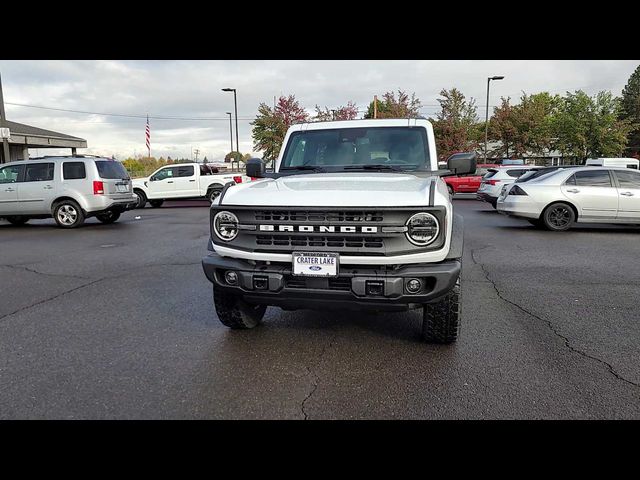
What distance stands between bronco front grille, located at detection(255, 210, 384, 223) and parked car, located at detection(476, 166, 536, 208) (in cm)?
1211

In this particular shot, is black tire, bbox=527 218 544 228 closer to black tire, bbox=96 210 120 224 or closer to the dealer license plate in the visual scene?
the dealer license plate

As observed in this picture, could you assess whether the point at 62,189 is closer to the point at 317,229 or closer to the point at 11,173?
the point at 11,173

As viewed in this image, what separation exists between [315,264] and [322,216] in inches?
13.6

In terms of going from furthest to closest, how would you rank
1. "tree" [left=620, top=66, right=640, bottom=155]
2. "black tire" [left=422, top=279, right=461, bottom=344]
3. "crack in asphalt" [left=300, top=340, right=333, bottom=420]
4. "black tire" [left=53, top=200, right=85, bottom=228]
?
"tree" [left=620, top=66, right=640, bottom=155]
"black tire" [left=53, top=200, right=85, bottom=228]
"black tire" [left=422, top=279, right=461, bottom=344]
"crack in asphalt" [left=300, top=340, right=333, bottom=420]

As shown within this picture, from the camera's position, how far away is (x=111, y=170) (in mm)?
11992

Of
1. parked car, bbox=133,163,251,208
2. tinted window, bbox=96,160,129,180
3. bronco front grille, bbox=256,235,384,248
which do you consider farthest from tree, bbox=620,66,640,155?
bronco front grille, bbox=256,235,384,248

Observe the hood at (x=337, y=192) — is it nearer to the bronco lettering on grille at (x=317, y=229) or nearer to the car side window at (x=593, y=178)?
the bronco lettering on grille at (x=317, y=229)

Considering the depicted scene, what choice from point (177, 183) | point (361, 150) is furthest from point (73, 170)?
point (361, 150)

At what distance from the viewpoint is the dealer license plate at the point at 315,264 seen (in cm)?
299

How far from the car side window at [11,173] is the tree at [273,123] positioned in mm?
22311

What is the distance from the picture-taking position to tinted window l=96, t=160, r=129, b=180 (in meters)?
11.7

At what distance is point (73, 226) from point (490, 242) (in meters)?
10.8
